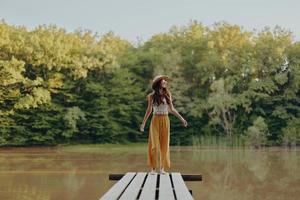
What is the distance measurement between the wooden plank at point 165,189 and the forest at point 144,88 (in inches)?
884

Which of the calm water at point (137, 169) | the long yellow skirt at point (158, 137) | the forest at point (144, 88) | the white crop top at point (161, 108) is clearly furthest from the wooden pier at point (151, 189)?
the forest at point (144, 88)

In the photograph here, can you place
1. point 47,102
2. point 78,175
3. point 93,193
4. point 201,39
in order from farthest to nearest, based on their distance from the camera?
1. point 201,39
2. point 47,102
3. point 78,175
4. point 93,193

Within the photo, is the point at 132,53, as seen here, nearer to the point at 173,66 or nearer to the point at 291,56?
the point at 173,66

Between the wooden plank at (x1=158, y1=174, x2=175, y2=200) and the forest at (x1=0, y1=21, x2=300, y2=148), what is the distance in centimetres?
→ 2246

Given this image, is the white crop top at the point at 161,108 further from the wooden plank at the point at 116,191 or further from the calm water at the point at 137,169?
the calm water at the point at 137,169

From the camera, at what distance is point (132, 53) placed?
106 ft

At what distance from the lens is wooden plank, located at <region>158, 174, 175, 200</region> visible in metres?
4.12

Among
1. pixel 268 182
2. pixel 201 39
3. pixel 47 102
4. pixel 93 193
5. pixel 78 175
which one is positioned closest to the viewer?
pixel 93 193

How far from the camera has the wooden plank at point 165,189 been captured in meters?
4.12

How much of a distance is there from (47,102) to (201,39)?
984 cm

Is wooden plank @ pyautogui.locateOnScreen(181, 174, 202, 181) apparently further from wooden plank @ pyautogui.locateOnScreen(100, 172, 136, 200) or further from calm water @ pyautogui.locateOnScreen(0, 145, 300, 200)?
calm water @ pyautogui.locateOnScreen(0, 145, 300, 200)

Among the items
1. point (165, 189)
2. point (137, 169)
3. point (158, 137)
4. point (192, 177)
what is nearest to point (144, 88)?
point (137, 169)

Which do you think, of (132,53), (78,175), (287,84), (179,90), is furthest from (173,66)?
(78,175)

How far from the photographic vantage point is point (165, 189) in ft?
15.3
